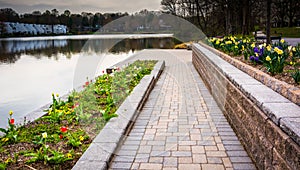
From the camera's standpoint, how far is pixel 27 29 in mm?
60938

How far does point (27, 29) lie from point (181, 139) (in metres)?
65.1

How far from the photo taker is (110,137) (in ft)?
9.47

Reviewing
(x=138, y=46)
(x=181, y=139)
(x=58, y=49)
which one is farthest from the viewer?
(x=138, y=46)

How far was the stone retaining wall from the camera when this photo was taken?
1722 mm

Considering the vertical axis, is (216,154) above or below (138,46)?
below

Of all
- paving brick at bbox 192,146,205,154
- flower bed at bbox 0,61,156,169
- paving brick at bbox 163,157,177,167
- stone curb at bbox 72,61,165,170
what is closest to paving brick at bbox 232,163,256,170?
paving brick at bbox 192,146,205,154

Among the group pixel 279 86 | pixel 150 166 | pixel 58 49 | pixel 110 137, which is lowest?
pixel 150 166

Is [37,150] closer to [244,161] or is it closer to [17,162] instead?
[17,162]

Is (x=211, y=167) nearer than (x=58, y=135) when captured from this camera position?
Yes

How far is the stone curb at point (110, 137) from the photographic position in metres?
2.35

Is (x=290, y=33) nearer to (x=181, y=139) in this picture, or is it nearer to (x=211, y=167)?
(x=181, y=139)

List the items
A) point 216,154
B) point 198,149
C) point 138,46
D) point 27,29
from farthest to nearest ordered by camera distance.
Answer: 1. point 27,29
2. point 138,46
3. point 198,149
4. point 216,154

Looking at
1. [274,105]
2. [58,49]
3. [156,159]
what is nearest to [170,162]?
[156,159]

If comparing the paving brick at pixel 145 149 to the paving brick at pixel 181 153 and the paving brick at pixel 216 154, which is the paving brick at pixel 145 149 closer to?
the paving brick at pixel 181 153
